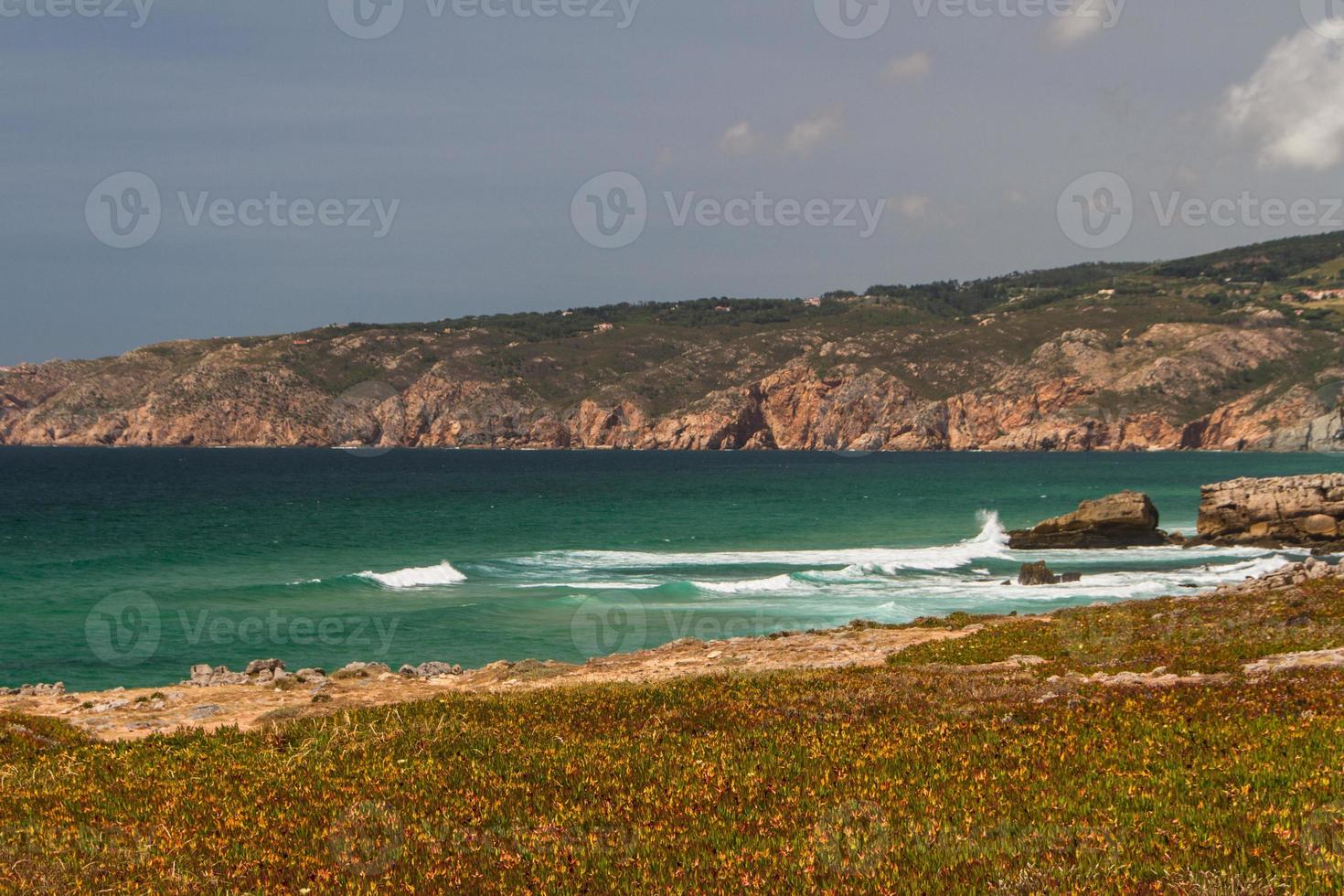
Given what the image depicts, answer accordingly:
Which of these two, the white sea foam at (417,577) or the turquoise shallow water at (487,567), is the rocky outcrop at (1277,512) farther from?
the white sea foam at (417,577)

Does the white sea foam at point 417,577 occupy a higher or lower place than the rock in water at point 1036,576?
higher

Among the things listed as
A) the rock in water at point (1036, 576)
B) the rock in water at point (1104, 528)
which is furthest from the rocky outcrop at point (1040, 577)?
the rock in water at point (1104, 528)

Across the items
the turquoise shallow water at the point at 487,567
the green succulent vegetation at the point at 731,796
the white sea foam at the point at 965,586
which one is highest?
the green succulent vegetation at the point at 731,796

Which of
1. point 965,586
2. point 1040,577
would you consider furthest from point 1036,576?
point 965,586

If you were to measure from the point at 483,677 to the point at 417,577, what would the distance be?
28.5 metres

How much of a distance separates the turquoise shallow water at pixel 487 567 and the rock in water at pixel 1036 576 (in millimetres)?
1412

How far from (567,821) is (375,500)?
101682mm

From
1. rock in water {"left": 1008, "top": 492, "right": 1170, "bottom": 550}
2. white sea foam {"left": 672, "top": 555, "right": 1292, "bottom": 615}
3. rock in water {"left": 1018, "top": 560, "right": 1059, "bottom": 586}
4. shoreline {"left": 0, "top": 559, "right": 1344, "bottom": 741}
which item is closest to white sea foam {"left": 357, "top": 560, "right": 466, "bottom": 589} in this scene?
white sea foam {"left": 672, "top": 555, "right": 1292, "bottom": 615}

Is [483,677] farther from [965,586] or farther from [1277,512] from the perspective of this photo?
[1277,512]

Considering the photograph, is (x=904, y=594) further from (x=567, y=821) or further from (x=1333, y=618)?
(x=567, y=821)

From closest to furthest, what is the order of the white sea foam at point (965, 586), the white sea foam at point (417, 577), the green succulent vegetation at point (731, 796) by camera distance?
1. the green succulent vegetation at point (731, 796)
2. the white sea foam at point (965, 586)
3. the white sea foam at point (417, 577)

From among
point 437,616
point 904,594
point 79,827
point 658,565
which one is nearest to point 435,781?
point 79,827

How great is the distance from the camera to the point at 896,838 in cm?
816

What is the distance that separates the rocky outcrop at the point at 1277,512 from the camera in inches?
2474
